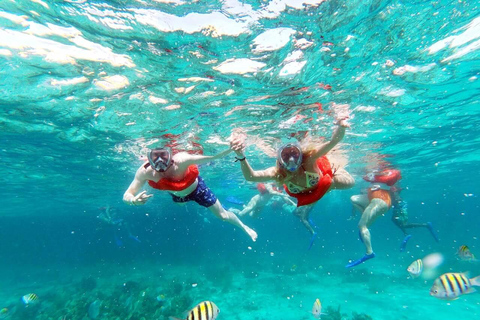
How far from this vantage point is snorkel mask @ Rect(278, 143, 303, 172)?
205 inches

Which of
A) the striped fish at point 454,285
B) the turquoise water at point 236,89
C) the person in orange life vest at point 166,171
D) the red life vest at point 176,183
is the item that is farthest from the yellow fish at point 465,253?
the red life vest at point 176,183

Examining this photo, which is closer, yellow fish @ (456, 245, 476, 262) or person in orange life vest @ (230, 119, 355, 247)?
person in orange life vest @ (230, 119, 355, 247)

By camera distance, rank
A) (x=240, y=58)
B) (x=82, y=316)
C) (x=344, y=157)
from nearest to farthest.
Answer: (x=240, y=58), (x=82, y=316), (x=344, y=157)

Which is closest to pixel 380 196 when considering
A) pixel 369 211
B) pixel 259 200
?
pixel 369 211

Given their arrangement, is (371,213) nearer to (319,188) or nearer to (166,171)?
(319,188)

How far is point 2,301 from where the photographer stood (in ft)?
91.1

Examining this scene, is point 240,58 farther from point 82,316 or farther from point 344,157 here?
point 82,316

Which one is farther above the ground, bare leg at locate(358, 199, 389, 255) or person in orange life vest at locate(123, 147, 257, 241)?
person in orange life vest at locate(123, 147, 257, 241)

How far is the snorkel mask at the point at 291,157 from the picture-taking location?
5.20 meters

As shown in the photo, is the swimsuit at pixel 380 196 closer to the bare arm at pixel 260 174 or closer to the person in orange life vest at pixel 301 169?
the person in orange life vest at pixel 301 169

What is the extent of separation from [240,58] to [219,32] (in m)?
1.30

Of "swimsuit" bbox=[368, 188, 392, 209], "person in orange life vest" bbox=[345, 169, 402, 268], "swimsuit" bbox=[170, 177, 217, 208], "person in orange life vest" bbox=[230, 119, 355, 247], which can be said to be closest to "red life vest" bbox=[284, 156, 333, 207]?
"person in orange life vest" bbox=[230, 119, 355, 247]

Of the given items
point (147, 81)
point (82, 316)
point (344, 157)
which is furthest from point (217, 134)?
point (82, 316)

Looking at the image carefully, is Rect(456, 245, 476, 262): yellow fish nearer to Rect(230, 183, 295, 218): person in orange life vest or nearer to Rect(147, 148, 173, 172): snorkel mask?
Rect(147, 148, 173, 172): snorkel mask
